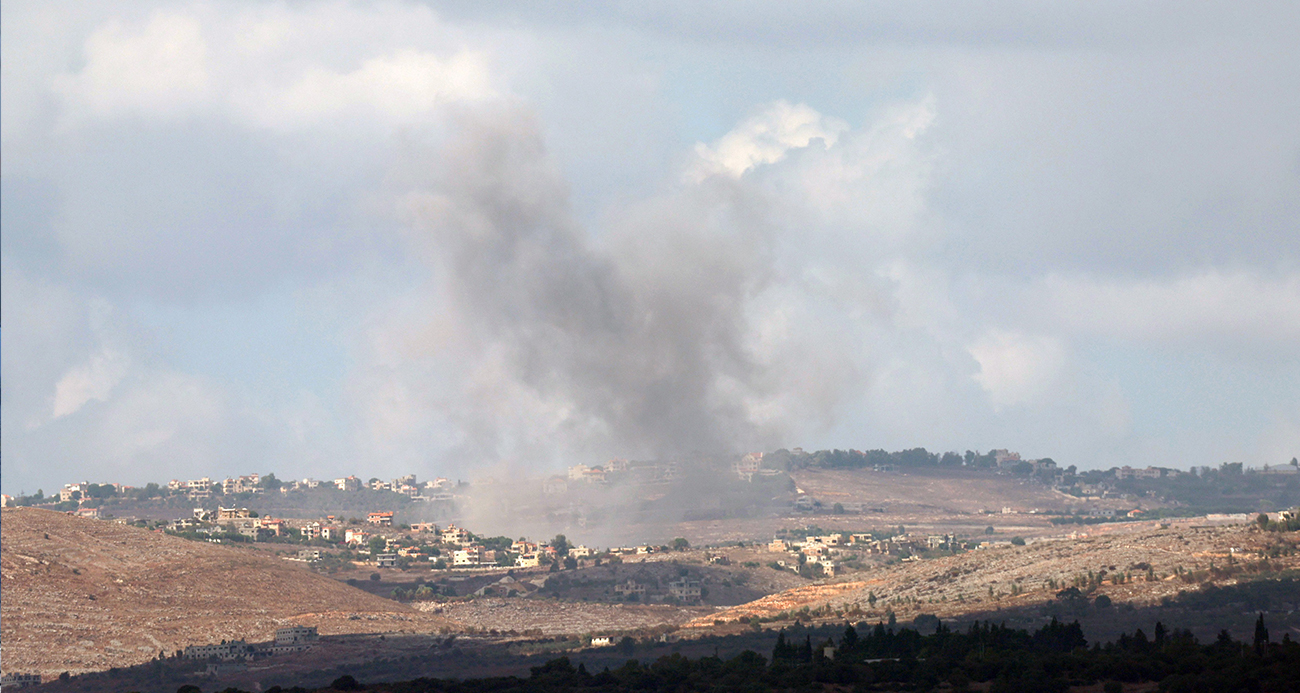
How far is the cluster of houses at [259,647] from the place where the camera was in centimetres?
14388

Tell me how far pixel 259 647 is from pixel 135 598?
23.1 metres

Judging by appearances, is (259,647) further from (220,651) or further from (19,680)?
(19,680)

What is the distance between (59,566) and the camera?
6668 inches

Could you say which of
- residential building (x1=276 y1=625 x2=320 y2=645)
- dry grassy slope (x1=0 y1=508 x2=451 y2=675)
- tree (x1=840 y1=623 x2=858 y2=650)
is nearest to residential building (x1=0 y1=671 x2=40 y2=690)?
dry grassy slope (x1=0 y1=508 x2=451 y2=675)

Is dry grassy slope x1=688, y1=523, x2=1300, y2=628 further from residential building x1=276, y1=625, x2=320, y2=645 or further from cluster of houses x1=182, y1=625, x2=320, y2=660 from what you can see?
cluster of houses x1=182, y1=625, x2=320, y2=660

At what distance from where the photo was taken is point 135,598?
538 ft

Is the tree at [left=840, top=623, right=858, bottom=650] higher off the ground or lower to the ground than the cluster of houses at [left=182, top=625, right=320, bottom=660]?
higher

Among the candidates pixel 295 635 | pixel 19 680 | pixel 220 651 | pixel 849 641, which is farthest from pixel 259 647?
pixel 849 641

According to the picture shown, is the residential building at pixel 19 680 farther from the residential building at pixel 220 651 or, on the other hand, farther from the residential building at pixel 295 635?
the residential building at pixel 295 635

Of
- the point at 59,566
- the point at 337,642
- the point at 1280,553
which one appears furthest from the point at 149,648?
the point at 1280,553

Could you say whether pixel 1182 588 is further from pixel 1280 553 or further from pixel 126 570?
pixel 126 570

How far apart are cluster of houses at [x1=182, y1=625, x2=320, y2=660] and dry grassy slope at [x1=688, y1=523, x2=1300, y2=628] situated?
127 ft

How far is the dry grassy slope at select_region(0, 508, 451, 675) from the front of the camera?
145 meters

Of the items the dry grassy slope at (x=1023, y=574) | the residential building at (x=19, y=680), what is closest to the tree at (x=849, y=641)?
the dry grassy slope at (x=1023, y=574)
